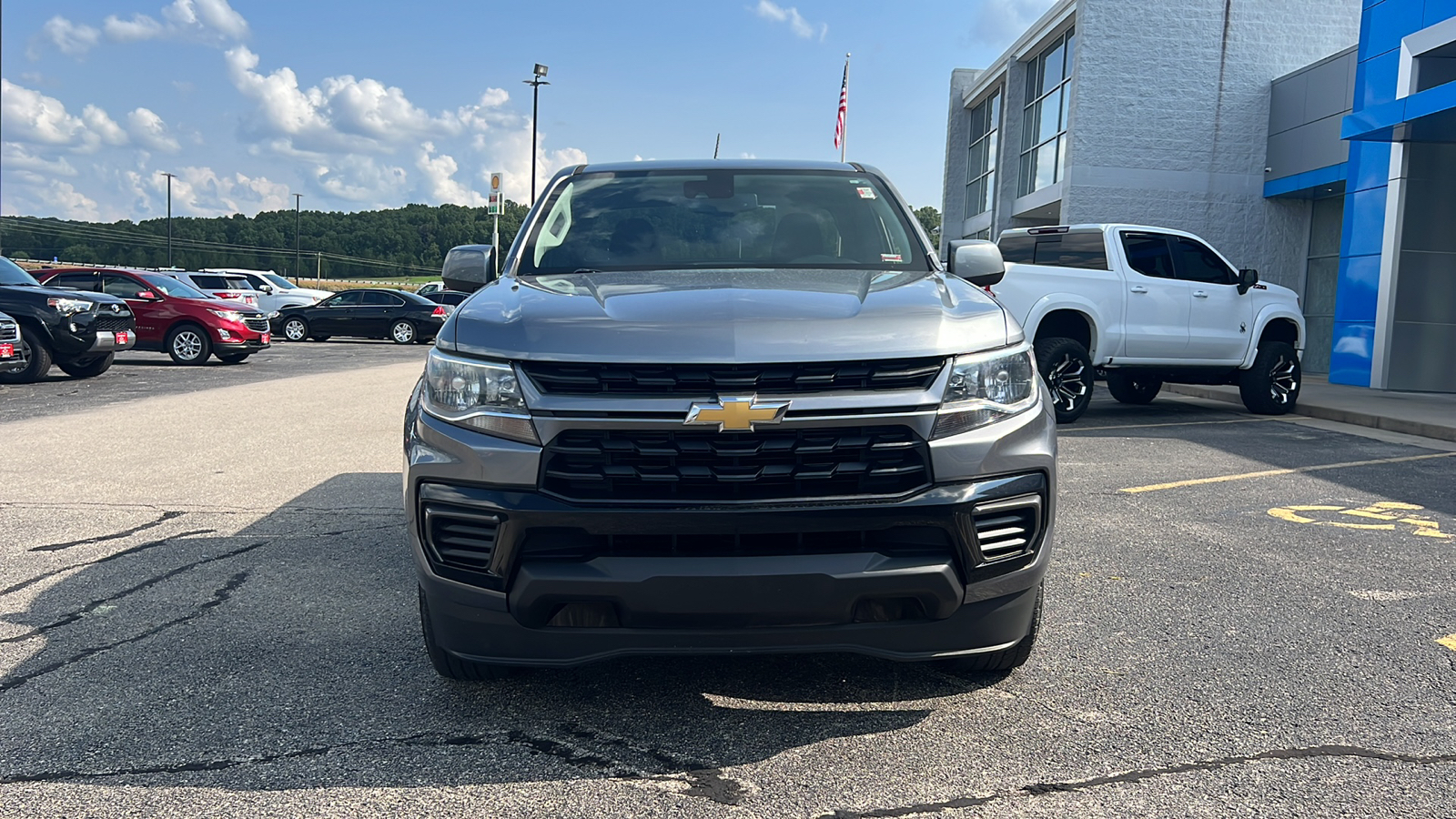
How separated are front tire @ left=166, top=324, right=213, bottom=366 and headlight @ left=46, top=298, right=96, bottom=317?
371 cm

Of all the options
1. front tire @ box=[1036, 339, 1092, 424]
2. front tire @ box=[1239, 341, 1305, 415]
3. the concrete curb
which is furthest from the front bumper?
front tire @ box=[1239, 341, 1305, 415]

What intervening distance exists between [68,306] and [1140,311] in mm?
12674

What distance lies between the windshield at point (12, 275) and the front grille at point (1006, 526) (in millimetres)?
14945

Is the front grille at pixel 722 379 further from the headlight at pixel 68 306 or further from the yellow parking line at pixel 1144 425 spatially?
the headlight at pixel 68 306

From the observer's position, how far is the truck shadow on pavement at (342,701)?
2.68 metres

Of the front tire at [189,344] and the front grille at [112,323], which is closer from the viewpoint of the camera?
the front grille at [112,323]

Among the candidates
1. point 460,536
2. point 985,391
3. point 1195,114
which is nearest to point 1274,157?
point 1195,114

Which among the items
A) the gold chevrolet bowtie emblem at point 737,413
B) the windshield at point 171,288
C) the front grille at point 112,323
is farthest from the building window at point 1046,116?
the gold chevrolet bowtie emblem at point 737,413

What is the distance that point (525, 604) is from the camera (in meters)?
2.60

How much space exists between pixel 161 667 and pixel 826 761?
6.94 feet

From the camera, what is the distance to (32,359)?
13.5 meters

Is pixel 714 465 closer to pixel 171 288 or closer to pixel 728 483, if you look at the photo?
pixel 728 483

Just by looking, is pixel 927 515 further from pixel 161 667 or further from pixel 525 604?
pixel 161 667

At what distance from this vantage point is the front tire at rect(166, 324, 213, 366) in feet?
57.3
